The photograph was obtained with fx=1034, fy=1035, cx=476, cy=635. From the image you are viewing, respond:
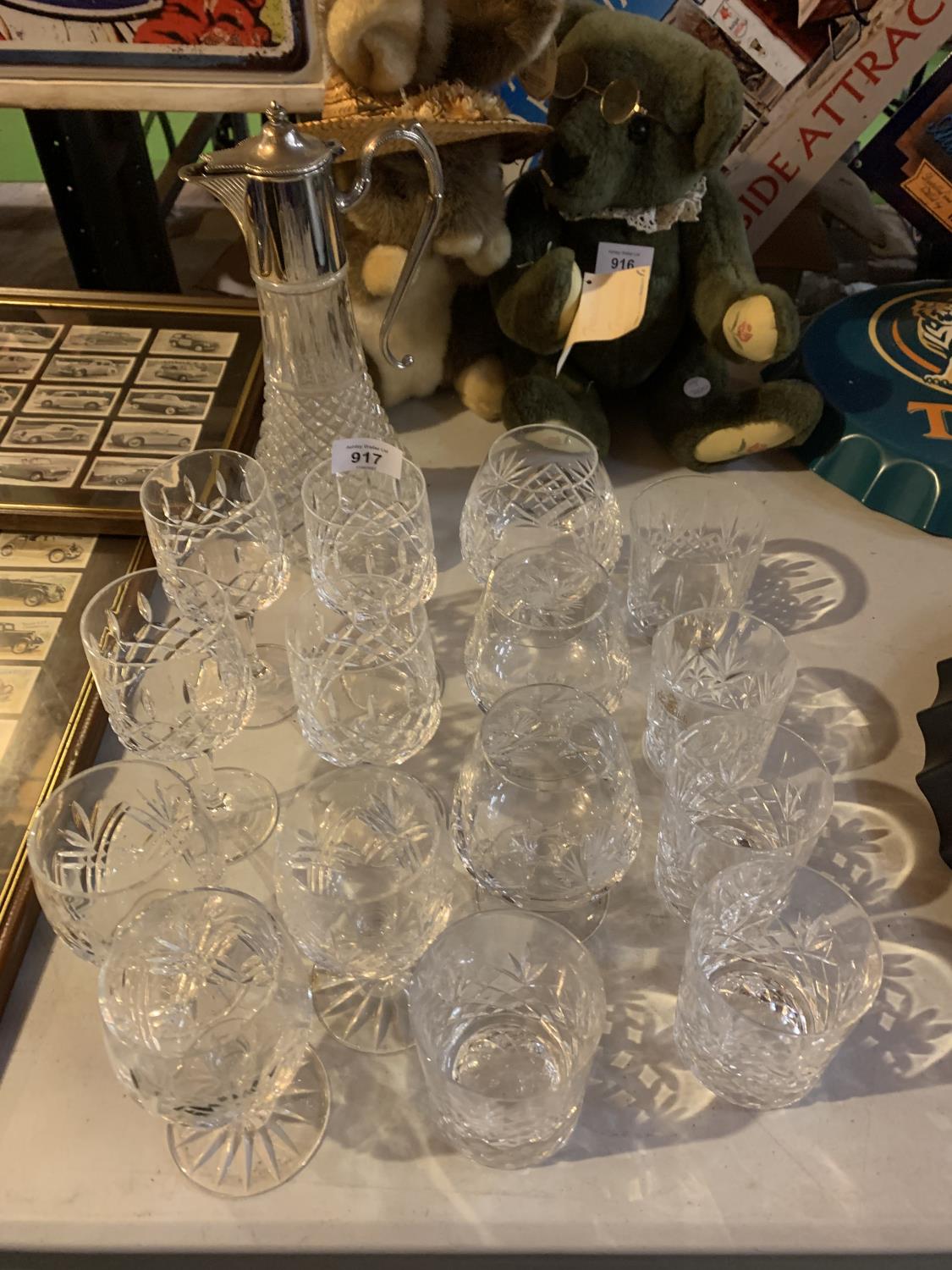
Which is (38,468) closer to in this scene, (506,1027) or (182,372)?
(182,372)

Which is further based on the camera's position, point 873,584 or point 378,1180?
point 873,584

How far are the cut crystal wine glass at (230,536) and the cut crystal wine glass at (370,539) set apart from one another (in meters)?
0.03

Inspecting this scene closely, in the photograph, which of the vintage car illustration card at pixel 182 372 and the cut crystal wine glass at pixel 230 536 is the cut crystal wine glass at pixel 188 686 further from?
the vintage car illustration card at pixel 182 372

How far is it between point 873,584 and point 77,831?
0.61 m

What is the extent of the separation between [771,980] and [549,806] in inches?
6.2

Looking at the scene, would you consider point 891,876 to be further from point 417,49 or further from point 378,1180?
point 417,49

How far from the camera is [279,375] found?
2.62 feet

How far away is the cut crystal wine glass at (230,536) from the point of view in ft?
2.41

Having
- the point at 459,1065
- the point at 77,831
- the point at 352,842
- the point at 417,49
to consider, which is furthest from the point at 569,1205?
the point at 417,49

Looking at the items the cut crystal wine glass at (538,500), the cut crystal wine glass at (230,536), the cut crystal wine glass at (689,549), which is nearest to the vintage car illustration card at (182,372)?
the cut crystal wine glass at (230,536)

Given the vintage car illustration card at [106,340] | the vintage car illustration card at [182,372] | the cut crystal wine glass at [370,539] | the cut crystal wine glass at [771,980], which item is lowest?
the cut crystal wine glass at [771,980]

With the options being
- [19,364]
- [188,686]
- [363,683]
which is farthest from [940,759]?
[19,364]

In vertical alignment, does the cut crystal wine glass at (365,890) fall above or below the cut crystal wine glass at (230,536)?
below

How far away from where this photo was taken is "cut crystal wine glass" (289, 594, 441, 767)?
65 centimetres
